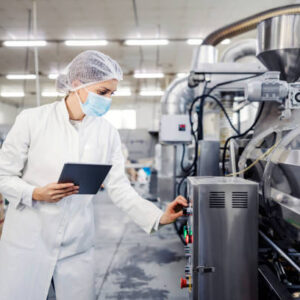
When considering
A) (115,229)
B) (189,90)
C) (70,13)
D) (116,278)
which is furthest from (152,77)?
(116,278)

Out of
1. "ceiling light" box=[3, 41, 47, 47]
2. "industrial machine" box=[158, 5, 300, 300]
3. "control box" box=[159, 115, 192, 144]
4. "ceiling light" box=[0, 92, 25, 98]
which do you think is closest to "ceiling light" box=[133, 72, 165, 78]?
"ceiling light" box=[3, 41, 47, 47]

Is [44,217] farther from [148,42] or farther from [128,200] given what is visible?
[148,42]

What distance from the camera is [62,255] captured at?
1.09 m

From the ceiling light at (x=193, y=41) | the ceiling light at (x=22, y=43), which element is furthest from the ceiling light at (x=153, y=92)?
the ceiling light at (x=22, y=43)

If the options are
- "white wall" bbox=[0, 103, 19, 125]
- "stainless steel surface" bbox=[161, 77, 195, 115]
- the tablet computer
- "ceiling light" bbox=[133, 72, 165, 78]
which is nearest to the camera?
the tablet computer

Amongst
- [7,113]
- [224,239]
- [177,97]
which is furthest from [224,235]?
[7,113]

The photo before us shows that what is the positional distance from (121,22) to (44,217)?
14.9 feet

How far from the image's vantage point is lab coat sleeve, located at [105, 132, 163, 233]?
121 cm

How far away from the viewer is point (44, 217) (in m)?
1.09

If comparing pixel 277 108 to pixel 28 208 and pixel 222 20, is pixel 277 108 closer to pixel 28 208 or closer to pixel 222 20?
pixel 28 208

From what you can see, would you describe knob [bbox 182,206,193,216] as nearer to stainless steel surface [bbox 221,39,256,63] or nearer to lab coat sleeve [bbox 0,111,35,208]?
lab coat sleeve [bbox 0,111,35,208]

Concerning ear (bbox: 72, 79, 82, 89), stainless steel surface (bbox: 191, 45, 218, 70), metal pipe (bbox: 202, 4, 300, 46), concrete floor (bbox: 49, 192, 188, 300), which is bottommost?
concrete floor (bbox: 49, 192, 188, 300)

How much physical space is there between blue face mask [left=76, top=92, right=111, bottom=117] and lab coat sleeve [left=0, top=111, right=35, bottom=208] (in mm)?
240

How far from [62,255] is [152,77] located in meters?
7.75
